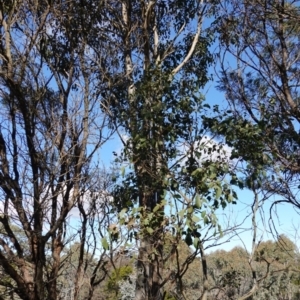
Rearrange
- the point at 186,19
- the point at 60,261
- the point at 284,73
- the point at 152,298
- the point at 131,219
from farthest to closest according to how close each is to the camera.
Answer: the point at 186,19
the point at 284,73
the point at 60,261
the point at 152,298
the point at 131,219

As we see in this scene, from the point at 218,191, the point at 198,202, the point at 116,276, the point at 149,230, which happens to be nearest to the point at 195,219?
the point at 198,202

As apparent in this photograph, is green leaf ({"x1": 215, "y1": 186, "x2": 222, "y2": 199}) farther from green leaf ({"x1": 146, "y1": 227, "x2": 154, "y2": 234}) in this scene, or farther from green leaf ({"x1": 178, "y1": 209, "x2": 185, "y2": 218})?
green leaf ({"x1": 146, "y1": 227, "x2": 154, "y2": 234})

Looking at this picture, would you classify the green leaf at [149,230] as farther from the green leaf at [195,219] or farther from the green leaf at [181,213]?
the green leaf at [195,219]

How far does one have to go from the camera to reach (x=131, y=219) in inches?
116

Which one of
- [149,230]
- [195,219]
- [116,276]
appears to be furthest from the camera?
[116,276]

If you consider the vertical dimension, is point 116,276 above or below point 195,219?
above

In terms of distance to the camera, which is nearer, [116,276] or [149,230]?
[149,230]

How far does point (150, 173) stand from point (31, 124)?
134cm

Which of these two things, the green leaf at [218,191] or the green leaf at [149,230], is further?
the green leaf at [149,230]

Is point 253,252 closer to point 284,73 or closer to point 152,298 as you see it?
point 152,298

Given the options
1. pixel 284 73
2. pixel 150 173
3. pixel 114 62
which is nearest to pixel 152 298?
pixel 150 173

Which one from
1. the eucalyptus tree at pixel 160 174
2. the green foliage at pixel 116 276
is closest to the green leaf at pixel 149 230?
the eucalyptus tree at pixel 160 174

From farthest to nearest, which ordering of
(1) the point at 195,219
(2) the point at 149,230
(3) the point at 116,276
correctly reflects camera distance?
(3) the point at 116,276, (2) the point at 149,230, (1) the point at 195,219

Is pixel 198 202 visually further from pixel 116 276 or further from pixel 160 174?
pixel 116 276
